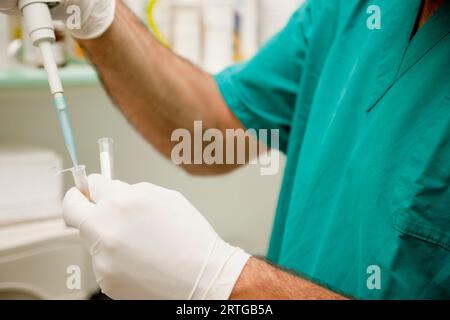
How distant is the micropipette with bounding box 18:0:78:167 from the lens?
0.52 metres

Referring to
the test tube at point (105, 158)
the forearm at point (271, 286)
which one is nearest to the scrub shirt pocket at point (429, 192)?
the forearm at point (271, 286)

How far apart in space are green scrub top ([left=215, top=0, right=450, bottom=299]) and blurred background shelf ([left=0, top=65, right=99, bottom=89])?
0.32 metres

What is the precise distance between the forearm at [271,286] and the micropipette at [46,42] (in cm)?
22

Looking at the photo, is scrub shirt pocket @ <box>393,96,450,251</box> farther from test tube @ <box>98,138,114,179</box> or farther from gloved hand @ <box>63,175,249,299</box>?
test tube @ <box>98,138,114,179</box>

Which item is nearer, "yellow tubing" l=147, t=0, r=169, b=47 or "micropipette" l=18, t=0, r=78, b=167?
"micropipette" l=18, t=0, r=78, b=167

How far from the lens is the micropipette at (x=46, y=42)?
0.52 meters

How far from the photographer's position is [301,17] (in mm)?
833

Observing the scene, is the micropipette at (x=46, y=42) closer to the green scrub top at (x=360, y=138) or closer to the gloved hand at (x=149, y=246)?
the gloved hand at (x=149, y=246)

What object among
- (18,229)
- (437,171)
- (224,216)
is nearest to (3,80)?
(18,229)

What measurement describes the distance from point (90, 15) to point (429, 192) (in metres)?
0.50

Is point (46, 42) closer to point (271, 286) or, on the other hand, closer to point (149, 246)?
point (149, 246)

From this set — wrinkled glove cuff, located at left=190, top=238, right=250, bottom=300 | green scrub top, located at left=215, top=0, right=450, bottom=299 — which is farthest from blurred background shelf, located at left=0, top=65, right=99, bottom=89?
wrinkled glove cuff, located at left=190, top=238, right=250, bottom=300

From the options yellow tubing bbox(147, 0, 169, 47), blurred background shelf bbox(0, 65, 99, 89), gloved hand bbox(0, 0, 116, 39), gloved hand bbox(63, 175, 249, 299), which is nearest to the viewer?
gloved hand bbox(63, 175, 249, 299)

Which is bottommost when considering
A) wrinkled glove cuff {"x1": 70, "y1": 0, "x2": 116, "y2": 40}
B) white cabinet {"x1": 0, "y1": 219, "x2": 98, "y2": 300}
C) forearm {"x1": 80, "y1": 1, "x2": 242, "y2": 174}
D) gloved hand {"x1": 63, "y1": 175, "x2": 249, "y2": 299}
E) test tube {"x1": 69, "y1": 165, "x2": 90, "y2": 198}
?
white cabinet {"x1": 0, "y1": 219, "x2": 98, "y2": 300}
